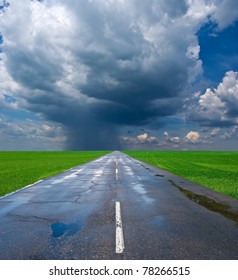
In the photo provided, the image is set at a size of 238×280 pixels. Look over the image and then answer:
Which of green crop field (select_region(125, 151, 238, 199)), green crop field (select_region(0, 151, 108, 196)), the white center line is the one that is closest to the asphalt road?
the white center line

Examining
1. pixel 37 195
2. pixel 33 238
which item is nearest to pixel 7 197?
pixel 37 195

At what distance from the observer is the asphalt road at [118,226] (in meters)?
5.17

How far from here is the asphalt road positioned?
17.0 feet

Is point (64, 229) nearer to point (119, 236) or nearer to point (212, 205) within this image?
point (119, 236)

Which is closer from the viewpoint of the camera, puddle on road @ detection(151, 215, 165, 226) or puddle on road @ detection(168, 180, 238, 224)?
puddle on road @ detection(151, 215, 165, 226)

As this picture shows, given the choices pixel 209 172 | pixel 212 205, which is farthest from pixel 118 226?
pixel 209 172

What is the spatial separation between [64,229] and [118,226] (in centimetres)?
140

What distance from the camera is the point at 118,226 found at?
6.91 m

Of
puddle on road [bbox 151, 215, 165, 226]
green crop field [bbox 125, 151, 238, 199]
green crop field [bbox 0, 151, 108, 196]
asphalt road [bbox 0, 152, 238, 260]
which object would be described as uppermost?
asphalt road [bbox 0, 152, 238, 260]

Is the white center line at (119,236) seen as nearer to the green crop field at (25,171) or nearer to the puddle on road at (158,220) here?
the puddle on road at (158,220)

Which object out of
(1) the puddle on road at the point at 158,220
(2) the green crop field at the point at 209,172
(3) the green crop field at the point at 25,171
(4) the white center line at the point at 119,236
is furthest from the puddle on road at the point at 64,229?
(2) the green crop field at the point at 209,172

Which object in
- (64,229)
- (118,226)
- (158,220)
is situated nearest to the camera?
(64,229)

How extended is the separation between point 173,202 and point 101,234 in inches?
190

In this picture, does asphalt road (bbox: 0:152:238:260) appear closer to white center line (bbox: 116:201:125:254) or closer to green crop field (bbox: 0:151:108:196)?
white center line (bbox: 116:201:125:254)
